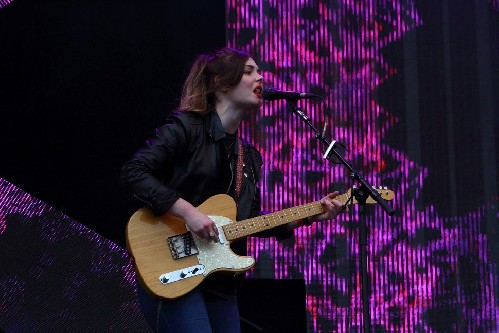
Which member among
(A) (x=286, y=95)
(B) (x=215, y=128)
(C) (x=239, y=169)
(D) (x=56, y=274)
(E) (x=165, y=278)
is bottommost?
(D) (x=56, y=274)

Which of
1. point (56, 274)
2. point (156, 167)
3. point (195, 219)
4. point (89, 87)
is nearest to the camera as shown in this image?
point (195, 219)

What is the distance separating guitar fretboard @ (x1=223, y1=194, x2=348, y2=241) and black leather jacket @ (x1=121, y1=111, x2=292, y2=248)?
8 cm

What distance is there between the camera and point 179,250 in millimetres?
2674

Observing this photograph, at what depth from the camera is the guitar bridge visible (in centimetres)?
267

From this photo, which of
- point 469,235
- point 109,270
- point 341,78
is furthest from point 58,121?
point 469,235

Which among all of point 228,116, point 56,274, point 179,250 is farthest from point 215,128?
point 56,274

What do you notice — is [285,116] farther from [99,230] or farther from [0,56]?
[0,56]

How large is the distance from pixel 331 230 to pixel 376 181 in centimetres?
42

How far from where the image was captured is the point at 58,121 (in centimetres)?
467

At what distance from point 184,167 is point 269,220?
41 centimetres

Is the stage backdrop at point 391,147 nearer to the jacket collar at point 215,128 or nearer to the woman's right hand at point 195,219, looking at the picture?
the jacket collar at point 215,128

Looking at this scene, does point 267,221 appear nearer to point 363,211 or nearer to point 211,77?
point 363,211

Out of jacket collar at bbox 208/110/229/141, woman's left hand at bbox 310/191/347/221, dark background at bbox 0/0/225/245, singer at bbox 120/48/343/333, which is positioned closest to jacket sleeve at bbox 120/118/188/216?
singer at bbox 120/48/343/333

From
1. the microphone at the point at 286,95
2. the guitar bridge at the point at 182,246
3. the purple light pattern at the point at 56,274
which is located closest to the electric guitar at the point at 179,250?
the guitar bridge at the point at 182,246
